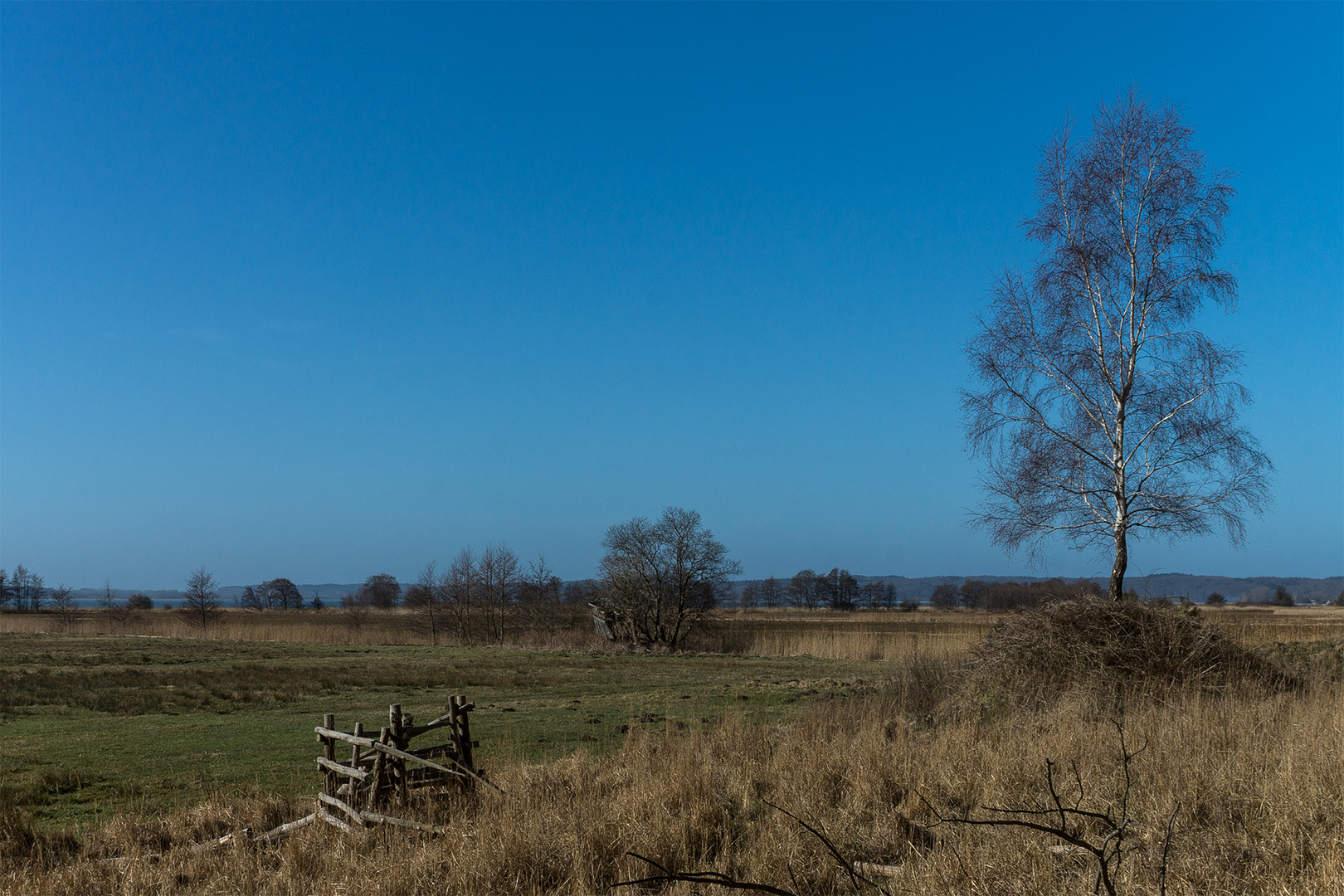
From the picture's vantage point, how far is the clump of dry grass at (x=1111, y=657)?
13.4m

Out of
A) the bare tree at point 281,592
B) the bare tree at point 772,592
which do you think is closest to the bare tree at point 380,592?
the bare tree at point 281,592

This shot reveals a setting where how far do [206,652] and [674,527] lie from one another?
2508cm

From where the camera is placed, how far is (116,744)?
16.2m

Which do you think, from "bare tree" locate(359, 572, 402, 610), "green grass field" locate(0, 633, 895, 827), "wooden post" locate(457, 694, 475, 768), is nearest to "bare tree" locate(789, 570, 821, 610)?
"bare tree" locate(359, 572, 402, 610)

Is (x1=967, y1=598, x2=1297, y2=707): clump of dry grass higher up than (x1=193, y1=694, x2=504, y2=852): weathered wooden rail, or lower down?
higher up

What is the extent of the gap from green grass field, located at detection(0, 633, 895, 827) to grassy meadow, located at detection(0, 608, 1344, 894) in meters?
0.12

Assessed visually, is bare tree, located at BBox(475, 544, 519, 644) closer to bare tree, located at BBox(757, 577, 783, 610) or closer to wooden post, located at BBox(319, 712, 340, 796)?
wooden post, located at BBox(319, 712, 340, 796)

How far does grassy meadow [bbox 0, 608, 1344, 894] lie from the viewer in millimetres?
6676

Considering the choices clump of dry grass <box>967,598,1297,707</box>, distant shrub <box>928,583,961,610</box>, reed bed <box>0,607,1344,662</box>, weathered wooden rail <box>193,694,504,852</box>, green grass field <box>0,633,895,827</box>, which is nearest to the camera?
weathered wooden rail <box>193,694,504,852</box>

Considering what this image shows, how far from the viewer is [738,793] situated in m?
9.59

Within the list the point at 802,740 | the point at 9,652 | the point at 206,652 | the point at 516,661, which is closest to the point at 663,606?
the point at 516,661

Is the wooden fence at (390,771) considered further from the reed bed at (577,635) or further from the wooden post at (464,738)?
the reed bed at (577,635)

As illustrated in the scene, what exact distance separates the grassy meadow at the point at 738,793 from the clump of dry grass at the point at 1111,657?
421 millimetres

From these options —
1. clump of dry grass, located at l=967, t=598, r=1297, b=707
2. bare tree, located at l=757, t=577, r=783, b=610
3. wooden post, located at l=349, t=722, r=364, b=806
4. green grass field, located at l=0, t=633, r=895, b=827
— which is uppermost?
clump of dry grass, located at l=967, t=598, r=1297, b=707
